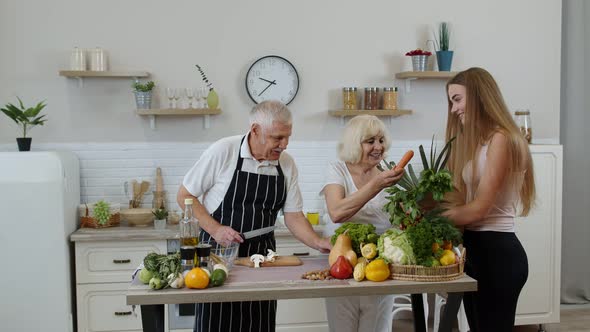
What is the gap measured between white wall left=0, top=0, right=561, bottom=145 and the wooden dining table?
2716 millimetres

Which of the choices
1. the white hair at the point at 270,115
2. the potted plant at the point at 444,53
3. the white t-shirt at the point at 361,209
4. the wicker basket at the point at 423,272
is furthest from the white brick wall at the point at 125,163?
the wicker basket at the point at 423,272

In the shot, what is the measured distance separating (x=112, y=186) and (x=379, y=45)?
2317mm

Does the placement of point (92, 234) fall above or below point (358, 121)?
below

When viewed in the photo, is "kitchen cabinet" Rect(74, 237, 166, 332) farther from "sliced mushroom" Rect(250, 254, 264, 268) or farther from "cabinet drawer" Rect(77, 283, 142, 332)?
"sliced mushroom" Rect(250, 254, 264, 268)

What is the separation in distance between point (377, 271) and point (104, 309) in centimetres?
265

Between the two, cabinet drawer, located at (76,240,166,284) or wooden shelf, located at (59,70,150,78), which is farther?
wooden shelf, located at (59,70,150,78)

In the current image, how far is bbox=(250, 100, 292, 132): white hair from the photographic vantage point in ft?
10.2

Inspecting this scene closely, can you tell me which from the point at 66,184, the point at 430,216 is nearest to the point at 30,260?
the point at 66,184

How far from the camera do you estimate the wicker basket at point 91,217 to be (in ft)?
16.3

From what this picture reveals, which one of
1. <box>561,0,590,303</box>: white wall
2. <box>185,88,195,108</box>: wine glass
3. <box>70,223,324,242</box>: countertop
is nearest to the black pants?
<box>70,223,324,242</box>: countertop

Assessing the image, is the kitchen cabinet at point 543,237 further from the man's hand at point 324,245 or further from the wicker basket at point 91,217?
the wicker basket at point 91,217

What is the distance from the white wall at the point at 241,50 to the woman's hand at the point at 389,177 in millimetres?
2545

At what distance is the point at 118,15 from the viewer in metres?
5.23

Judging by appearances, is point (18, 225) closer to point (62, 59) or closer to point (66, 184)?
point (66, 184)
